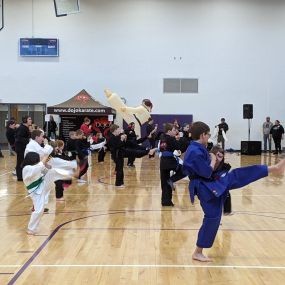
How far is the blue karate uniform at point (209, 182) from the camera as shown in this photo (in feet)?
17.5

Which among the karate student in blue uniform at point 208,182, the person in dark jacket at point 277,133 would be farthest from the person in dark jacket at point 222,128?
the karate student in blue uniform at point 208,182

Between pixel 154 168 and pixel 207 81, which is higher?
pixel 207 81

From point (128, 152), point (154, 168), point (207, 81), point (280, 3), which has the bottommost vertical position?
point (154, 168)

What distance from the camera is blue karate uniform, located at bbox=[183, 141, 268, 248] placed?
17.5ft

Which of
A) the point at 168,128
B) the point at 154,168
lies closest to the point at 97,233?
the point at 168,128

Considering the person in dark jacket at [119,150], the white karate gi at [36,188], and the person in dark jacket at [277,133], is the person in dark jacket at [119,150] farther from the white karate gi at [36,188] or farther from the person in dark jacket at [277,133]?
the person in dark jacket at [277,133]

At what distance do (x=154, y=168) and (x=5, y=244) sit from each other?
11.7 metres

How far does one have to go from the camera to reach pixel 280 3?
27266 millimetres

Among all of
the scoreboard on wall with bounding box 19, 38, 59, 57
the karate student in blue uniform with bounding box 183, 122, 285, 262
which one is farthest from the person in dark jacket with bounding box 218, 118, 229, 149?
the karate student in blue uniform with bounding box 183, 122, 285, 262

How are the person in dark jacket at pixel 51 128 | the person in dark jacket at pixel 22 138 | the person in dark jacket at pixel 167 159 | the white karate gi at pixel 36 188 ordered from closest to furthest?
the white karate gi at pixel 36 188 < the person in dark jacket at pixel 167 159 < the person in dark jacket at pixel 22 138 < the person in dark jacket at pixel 51 128

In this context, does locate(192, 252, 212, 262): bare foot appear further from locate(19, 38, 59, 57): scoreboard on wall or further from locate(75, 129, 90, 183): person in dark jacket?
locate(19, 38, 59, 57): scoreboard on wall

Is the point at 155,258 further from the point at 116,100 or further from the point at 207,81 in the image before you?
the point at 207,81

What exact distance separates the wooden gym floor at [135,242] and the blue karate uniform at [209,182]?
42 centimetres

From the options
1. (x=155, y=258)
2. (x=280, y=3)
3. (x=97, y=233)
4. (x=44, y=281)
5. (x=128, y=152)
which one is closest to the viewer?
(x=44, y=281)
